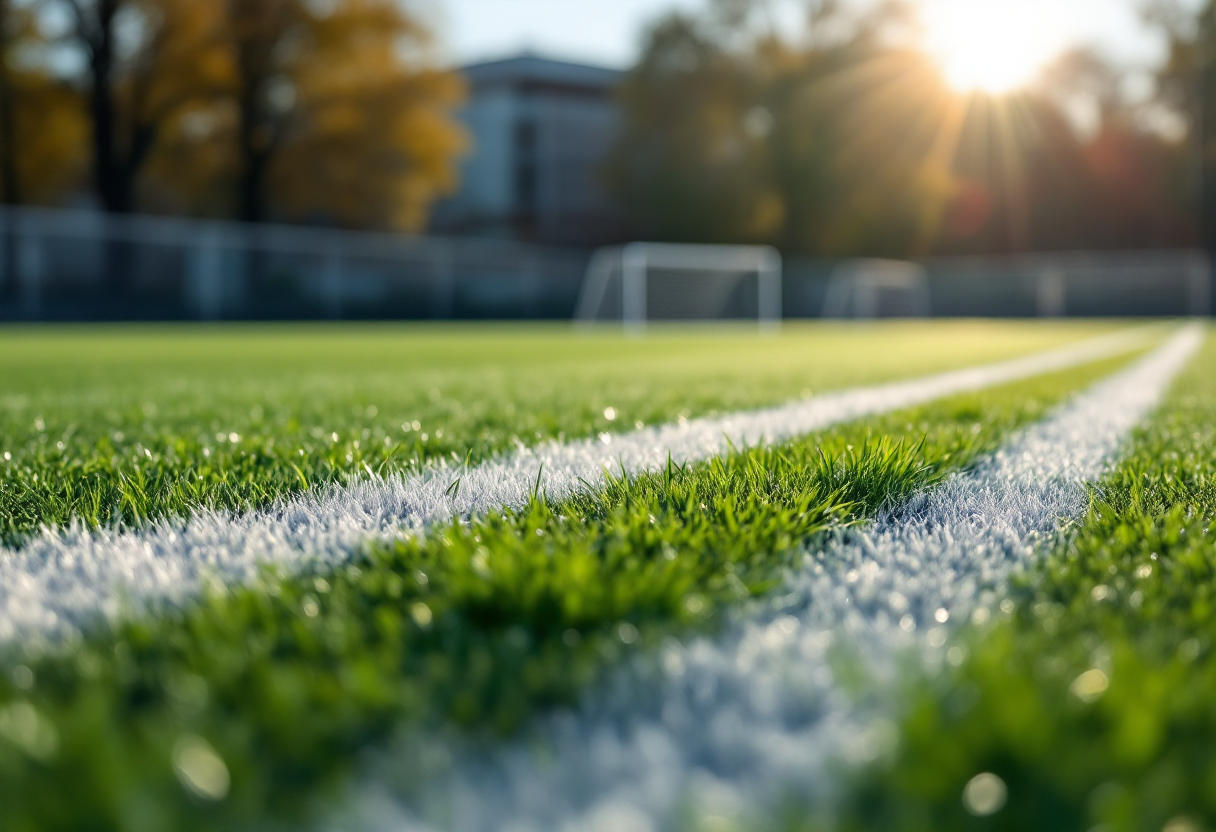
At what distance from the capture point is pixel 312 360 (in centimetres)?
→ 860

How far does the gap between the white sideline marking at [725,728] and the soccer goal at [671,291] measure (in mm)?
20143

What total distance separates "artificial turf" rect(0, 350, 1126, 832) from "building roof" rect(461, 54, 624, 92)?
4228 centimetres

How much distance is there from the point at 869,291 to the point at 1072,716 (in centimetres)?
3550

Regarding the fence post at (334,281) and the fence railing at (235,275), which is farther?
the fence post at (334,281)

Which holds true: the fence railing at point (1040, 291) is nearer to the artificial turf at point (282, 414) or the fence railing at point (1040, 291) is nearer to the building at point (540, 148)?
the building at point (540, 148)

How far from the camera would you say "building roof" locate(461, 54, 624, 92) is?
136 feet

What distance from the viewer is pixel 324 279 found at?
23.8 m

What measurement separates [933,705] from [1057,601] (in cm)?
47

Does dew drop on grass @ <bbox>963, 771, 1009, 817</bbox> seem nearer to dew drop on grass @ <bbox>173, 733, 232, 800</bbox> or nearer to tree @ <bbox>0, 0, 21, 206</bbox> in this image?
dew drop on grass @ <bbox>173, 733, 232, 800</bbox>

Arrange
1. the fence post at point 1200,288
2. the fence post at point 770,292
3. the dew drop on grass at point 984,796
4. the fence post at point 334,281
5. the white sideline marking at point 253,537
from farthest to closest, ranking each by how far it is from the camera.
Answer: the fence post at point 1200,288 → the fence post at point 770,292 → the fence post at point 334,281 → the white sideline marking at point 253,537 → the dew drop on grass at point 984,796

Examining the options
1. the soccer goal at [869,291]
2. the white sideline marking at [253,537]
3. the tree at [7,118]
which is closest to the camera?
the white sideline marking at [253,537]

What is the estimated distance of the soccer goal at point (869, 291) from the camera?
115 feet

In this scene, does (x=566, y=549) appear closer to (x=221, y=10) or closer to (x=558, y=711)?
(x=558, y=711)

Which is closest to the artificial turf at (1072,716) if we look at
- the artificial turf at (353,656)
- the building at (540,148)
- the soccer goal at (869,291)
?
the artificial turf at (353,656)
